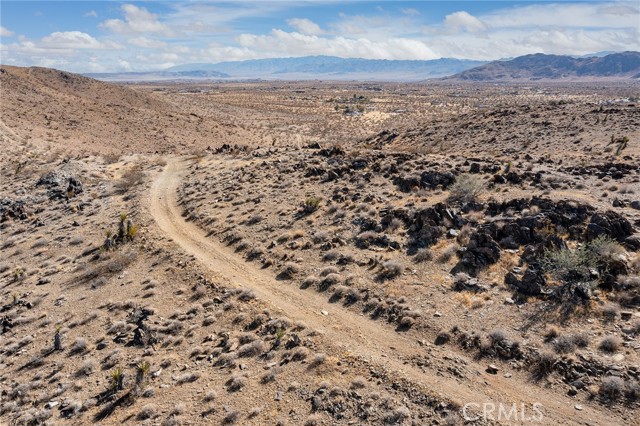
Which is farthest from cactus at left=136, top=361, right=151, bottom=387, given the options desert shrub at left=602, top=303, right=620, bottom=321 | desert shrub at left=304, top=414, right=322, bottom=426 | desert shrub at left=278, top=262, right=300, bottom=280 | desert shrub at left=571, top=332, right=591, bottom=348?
desert shrub at left=602, top=303, right=620, bottom=321

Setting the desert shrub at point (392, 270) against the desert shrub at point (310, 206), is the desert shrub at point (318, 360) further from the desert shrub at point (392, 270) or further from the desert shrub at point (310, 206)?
the desert shrub at point (310, 206)

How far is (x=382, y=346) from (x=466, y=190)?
11.6 metres

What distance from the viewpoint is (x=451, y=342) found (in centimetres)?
1268

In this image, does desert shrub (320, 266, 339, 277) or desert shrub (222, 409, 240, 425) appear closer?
desert shrub (222, 409, 240, 425)

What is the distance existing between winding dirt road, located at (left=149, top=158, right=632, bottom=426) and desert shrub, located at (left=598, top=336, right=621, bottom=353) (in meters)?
2.11

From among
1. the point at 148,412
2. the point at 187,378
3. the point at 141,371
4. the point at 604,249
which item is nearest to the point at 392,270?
the point at 604,249

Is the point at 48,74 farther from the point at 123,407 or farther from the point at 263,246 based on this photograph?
the point at 123,407

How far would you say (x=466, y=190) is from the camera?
21.3m

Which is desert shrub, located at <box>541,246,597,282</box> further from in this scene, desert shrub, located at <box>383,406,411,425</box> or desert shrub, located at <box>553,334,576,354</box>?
desert shrub, located at <box>383,406,411,425</box>

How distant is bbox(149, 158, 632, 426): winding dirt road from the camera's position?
10258 millimetres

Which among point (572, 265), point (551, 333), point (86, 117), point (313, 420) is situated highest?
point (86, 117)

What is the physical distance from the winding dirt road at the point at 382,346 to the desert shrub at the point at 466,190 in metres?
9.83

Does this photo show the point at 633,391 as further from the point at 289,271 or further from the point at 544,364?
the point at 289,271

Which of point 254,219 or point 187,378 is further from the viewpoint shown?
point 254,219
